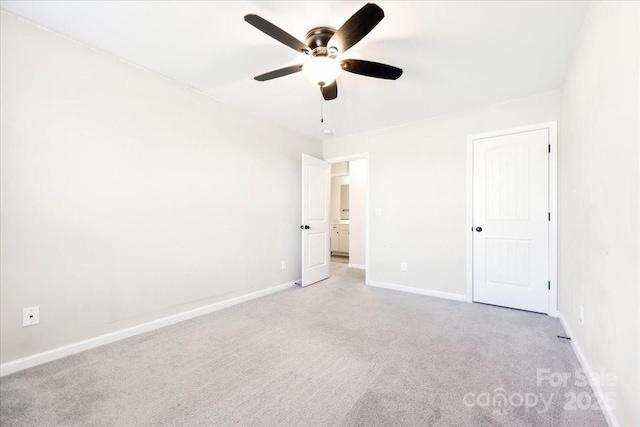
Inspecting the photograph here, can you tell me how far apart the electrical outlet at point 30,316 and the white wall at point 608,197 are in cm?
345

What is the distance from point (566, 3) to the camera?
5.40 ft

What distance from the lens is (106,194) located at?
2221 millimetres

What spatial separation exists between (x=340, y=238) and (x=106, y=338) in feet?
17.1

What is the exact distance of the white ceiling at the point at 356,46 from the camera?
5.65ft

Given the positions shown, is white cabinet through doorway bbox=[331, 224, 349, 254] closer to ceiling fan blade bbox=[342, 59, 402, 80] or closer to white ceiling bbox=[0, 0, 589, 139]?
white ceiling bbox=[0, 0, 589, 139]

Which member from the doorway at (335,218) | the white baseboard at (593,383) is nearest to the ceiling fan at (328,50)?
the doorway at (335,218)

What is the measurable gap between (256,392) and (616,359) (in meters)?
1.91

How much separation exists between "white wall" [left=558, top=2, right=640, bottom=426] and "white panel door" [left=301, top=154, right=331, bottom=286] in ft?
9.81

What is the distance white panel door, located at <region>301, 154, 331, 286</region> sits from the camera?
4.03m

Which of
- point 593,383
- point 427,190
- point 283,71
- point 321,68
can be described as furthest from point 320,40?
point 593,383

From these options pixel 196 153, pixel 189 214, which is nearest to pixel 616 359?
pixel 189 214

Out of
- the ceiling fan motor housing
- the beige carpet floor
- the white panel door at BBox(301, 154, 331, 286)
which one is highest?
the ceiling fan motor housing

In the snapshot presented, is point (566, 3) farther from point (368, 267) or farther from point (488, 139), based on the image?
point (368, 267)

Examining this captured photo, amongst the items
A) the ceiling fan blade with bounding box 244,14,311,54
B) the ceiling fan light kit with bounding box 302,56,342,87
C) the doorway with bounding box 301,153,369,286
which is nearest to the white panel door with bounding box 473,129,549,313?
the doorway with bounding box 301,153,369,286
